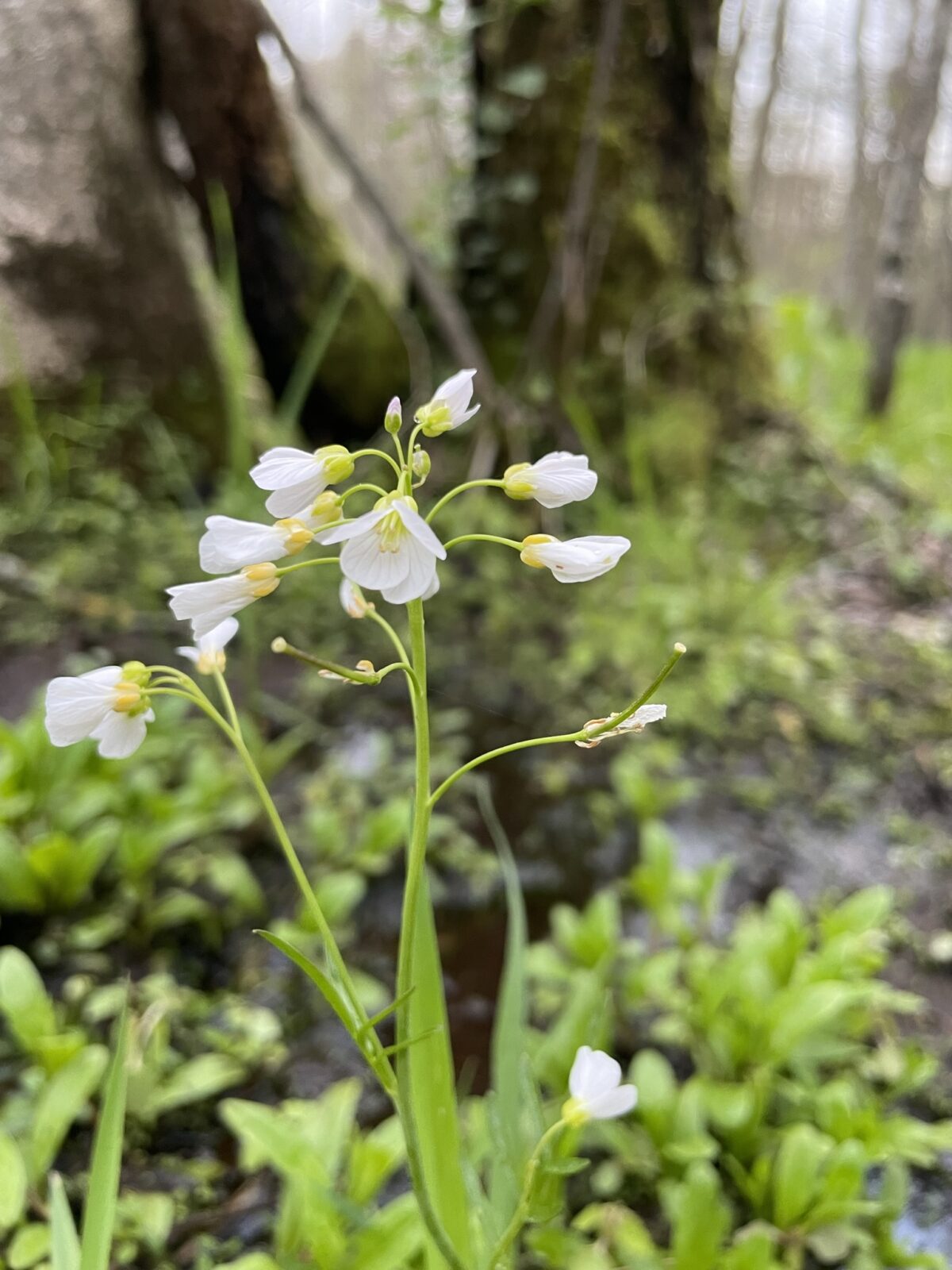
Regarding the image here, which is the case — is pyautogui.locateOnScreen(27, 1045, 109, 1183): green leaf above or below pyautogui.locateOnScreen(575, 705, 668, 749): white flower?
below

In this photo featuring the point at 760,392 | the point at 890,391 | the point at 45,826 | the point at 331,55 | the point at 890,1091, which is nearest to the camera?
the point at 890,1091

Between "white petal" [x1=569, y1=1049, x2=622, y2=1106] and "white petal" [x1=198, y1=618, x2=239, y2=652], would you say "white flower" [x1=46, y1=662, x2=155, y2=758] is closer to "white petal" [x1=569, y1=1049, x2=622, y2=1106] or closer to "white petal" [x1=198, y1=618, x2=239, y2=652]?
"white petal" [x1=198, y1=618, x2=239, y2=652]

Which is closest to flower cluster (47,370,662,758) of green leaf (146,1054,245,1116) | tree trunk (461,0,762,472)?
green leaf (146,1054,245,1116)

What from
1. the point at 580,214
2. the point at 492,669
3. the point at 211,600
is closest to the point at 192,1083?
the point at 211,600

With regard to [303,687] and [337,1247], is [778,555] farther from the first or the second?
[337,1247]

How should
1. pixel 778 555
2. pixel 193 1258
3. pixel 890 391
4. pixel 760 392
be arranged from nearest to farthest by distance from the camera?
1. pixel 193 1258
2. pixel 778 555
3. pixel 760 392
4. pixel 890 391

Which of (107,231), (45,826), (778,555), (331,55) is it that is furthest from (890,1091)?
(331,55)

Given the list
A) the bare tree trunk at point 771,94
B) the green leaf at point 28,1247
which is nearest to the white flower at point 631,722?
the green leaf at point 28,1247
